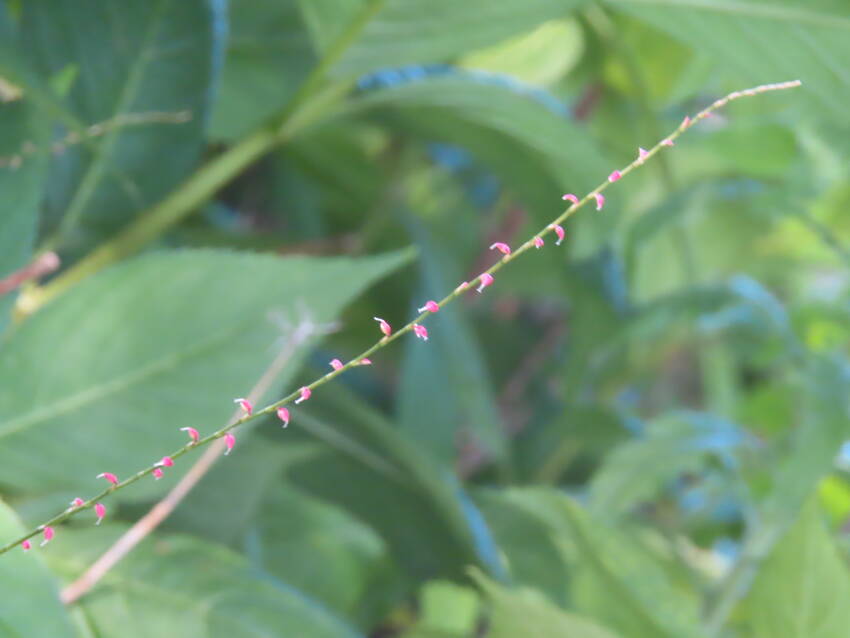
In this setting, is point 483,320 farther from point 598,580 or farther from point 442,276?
point 598,580

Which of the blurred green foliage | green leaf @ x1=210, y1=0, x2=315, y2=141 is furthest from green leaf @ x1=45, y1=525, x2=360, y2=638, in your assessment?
green leaf @ x1=210, y1=0, x2=315, y2=141

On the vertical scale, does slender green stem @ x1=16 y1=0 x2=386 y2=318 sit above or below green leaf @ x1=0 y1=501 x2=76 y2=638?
above

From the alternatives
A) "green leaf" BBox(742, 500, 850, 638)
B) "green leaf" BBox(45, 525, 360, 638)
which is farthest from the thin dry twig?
"green leaf" BBox(742, 500, 850, 638)

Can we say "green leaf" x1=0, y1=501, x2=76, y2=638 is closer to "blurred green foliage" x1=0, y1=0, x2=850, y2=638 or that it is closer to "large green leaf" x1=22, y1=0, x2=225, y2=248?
"blurred green foliage" x1=0, y1=0, x2=850, y2=638

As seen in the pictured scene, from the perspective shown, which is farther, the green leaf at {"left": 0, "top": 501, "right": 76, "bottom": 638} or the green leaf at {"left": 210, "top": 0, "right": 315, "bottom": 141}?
the green leaf at {"left": 210, "top": 0, "right": 315, "bottom": 141}

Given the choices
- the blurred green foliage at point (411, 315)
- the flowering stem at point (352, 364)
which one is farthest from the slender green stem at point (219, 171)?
the flowering stem at point (352, 364)

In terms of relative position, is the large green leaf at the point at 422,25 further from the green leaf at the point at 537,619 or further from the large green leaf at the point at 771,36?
the green leaf at the point at 537,619

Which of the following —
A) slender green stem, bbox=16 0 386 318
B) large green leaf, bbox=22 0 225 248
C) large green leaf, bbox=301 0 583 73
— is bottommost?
large green leaf, bbox=301 0 583 73

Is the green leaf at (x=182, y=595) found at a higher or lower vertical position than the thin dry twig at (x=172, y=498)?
lower

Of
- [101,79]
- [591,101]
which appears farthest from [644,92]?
[101,79]
